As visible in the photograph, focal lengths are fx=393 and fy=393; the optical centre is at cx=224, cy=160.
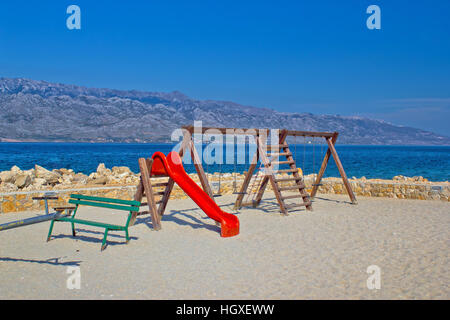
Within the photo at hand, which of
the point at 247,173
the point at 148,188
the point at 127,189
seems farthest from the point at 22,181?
the point at 247,173

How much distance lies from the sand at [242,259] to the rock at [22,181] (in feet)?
15.4

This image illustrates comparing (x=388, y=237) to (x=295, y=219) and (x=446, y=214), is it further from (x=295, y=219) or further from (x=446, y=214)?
(x=446, y=214)

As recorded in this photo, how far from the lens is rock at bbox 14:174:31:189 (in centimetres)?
1261

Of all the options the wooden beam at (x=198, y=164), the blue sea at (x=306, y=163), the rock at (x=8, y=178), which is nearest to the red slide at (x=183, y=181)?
the wooden beam at (x=198, y=164)

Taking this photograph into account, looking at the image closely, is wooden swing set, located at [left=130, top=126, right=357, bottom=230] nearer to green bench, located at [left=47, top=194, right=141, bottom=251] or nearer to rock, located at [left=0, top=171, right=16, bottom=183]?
green bench, located at [left=47, top=194, right=141, bottom=251]

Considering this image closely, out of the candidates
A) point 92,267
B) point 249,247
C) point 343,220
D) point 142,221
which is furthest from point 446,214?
point 92,267

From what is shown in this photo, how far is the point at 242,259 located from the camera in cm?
544

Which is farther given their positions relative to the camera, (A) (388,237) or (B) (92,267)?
(A) (388,237)

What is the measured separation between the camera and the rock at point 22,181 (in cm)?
1261

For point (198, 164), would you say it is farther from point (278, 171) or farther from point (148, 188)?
point (278, 171)

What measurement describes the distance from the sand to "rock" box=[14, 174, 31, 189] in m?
4.68

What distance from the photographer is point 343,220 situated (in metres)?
8.20
